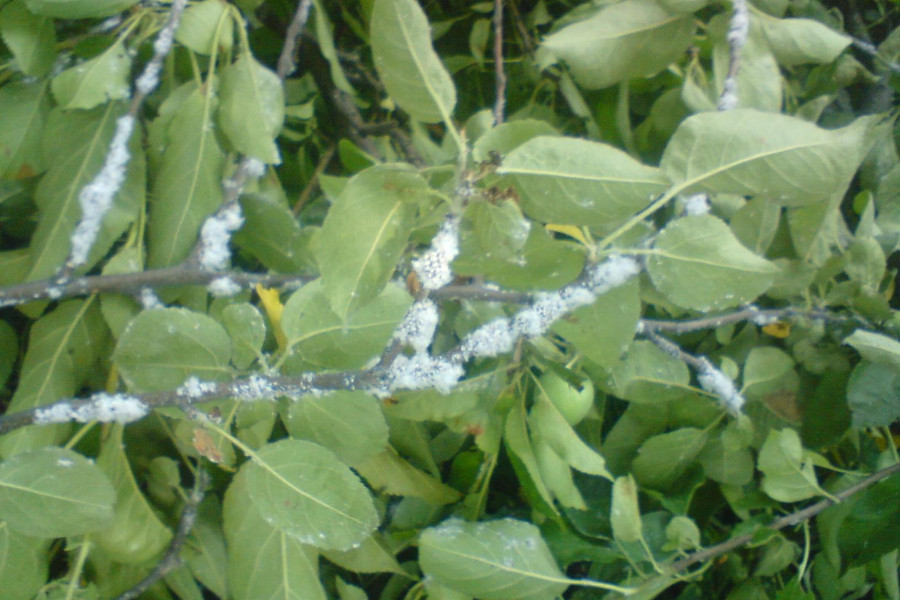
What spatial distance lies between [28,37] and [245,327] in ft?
1.03

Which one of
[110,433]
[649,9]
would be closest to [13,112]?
[110,433]

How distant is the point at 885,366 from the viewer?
0.46 m

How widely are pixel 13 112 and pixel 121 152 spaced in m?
0.13

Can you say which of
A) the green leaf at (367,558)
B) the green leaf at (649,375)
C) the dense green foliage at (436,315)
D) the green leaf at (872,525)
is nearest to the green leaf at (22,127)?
the dense green foliage at (436,315)

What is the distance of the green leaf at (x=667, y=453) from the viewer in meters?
0.53

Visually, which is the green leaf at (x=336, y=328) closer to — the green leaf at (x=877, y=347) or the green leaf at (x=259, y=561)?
the green leaf at (x=259, y=561)

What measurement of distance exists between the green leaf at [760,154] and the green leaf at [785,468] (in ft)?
0.81

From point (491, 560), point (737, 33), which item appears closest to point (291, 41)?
point (737, 33)

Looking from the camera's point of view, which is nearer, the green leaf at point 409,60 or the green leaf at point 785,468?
the green leaf at point 409,60

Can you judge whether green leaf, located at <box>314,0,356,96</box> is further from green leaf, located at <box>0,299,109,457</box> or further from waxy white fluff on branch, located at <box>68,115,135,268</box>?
green leaf, located at <box>0,299,109,457</box>

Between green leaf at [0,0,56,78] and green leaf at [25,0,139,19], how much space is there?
4 centimetres

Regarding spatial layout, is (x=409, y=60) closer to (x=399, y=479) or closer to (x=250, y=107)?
(x=250, y=107)

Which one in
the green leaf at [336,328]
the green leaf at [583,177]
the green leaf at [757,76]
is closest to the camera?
the green leaf at [583,177]

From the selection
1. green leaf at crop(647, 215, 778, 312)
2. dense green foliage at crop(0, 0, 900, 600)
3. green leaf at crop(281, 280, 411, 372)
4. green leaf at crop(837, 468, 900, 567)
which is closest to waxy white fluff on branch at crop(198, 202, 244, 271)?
dense green foliage at crop(0, 0, 900, 600)
